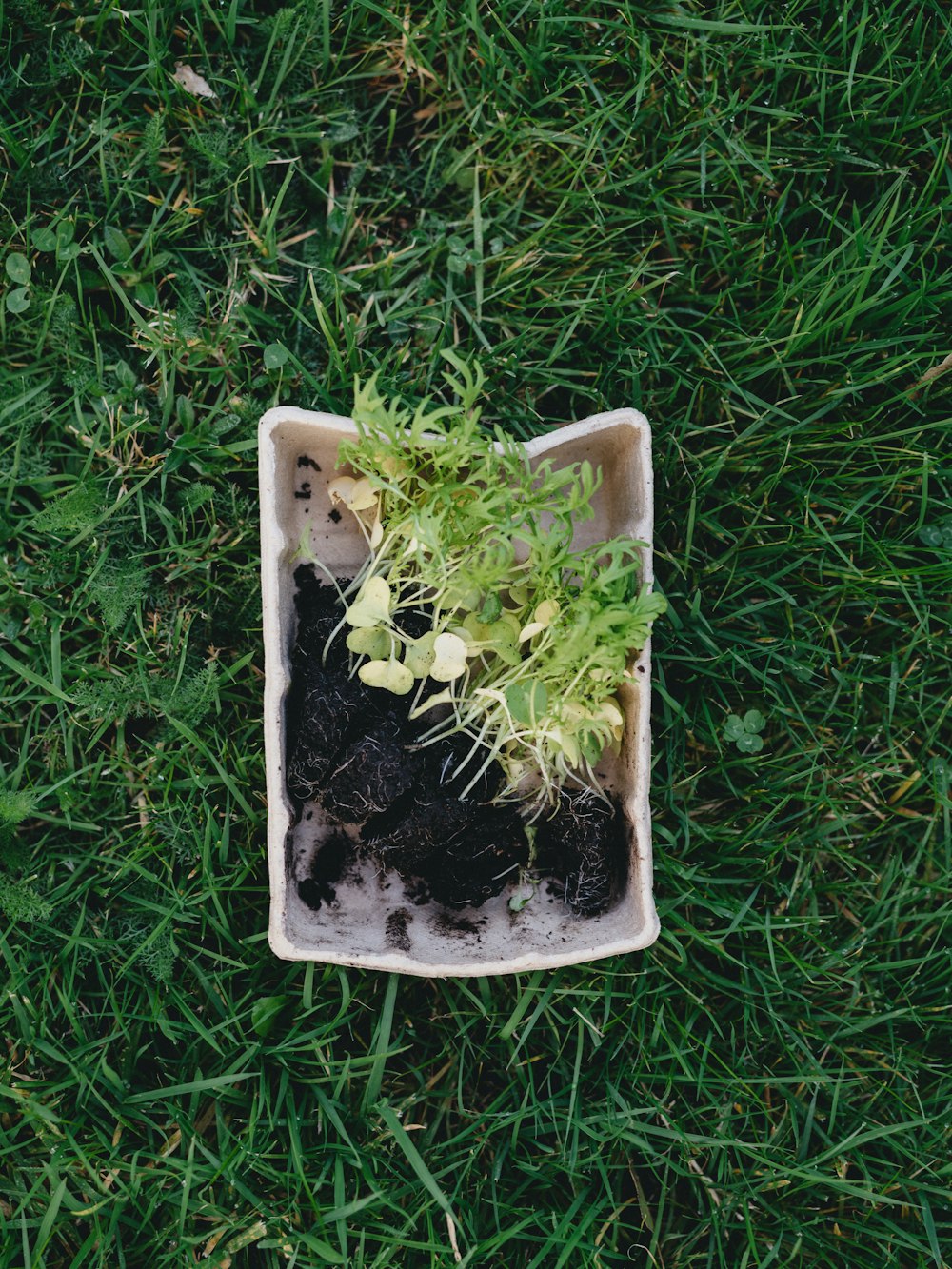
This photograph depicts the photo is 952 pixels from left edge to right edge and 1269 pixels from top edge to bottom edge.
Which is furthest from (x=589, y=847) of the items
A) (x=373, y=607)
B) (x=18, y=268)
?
(x=18, y=268)

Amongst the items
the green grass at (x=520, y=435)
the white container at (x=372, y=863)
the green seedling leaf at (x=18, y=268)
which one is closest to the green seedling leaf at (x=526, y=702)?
the white container at (x=372, y=863)

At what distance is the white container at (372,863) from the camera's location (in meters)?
1.97

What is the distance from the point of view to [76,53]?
2400 mm

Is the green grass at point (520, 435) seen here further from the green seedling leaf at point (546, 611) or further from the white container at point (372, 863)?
the green seedling leaf at point (546, 611)

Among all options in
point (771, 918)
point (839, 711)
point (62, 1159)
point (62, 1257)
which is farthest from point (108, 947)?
point (839, 711)

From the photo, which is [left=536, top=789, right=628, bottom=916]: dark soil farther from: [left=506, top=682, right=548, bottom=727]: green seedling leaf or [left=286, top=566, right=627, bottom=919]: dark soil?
[left=506, top=682, right=548, bottom=727]: green seedling leaf

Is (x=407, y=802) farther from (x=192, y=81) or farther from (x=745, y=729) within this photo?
(x=192, y=81)

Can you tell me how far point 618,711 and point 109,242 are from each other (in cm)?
161

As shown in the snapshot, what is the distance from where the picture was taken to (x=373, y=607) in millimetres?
1924

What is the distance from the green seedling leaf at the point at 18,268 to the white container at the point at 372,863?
850mm

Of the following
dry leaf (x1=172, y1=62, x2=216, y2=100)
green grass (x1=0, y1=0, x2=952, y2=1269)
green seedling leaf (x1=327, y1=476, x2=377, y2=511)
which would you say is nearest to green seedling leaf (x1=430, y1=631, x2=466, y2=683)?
green seedling leaf (x1=327, y1=476, x2=377, y2=511)

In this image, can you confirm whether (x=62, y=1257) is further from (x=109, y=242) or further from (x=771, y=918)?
(x=109, y=242)

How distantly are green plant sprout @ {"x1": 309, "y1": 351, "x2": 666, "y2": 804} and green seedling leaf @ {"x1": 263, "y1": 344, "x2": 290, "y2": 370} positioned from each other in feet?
1.52

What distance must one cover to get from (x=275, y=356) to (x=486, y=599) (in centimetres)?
89
